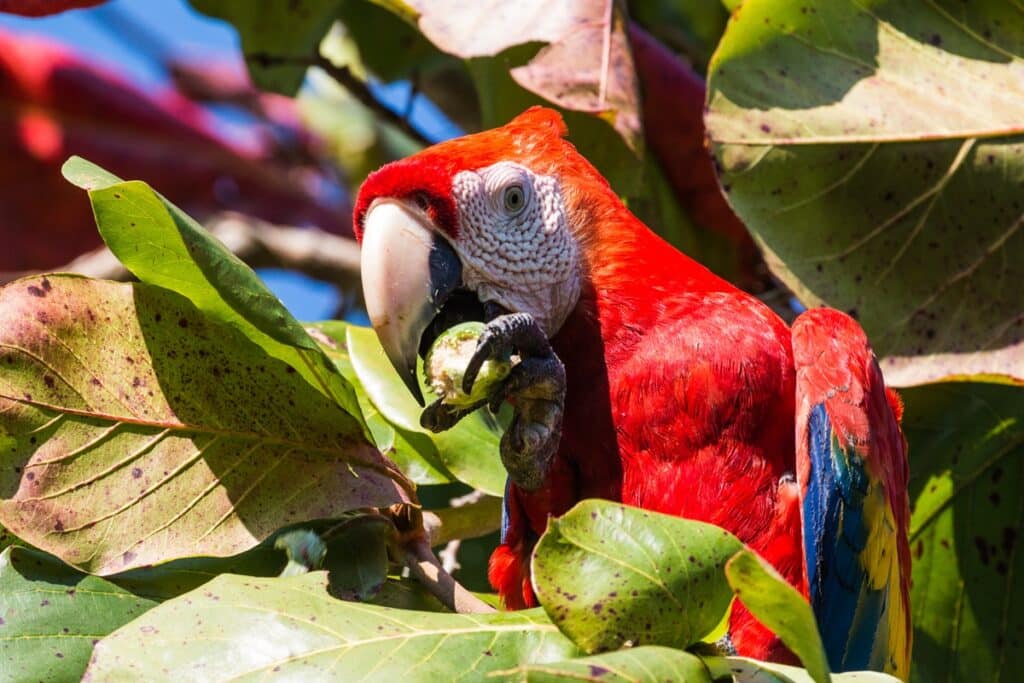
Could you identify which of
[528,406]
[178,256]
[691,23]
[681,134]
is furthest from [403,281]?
[691,23]

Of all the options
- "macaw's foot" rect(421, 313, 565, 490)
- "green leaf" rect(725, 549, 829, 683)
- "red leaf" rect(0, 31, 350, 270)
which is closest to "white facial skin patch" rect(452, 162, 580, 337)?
"macaw's foot" rect(421, 313, 565, 490)

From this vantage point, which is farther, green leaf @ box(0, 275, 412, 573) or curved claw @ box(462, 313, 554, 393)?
curved claw @ box(462, 313, 554, 393)

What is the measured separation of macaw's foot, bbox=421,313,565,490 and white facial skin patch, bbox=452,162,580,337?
0.10 metres

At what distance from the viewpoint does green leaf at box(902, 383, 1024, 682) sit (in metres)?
2.12

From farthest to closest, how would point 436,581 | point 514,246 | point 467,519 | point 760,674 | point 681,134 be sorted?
point 681,134
point 467,519
point 514,246
point 436,581
point 760,674

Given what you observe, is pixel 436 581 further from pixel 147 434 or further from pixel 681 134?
pixel 681 134

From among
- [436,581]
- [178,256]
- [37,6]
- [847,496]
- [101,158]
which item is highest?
[37,6]

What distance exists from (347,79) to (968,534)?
1.61 metres

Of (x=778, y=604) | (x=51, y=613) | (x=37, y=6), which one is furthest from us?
(x=37, y=6)

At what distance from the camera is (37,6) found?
83.7 inches

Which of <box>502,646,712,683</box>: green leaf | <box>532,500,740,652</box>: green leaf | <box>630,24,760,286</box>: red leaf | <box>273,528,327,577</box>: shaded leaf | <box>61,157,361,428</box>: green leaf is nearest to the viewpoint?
Answer: <box>502,646,712,683</box>: green leaf

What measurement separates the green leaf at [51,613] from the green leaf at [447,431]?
45cm

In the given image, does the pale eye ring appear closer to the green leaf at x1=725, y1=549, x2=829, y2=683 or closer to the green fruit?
the green fruit

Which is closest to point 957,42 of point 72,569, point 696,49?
point 696,49
